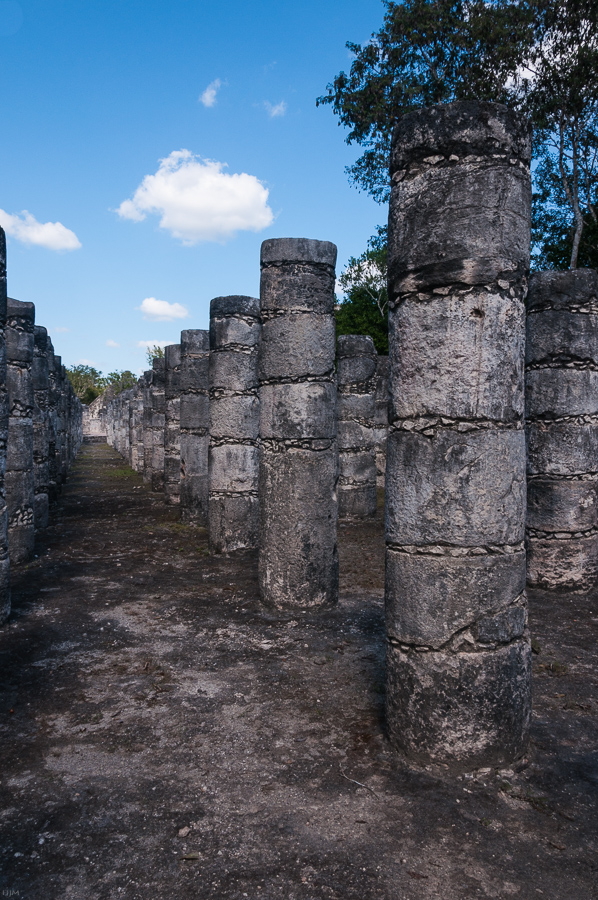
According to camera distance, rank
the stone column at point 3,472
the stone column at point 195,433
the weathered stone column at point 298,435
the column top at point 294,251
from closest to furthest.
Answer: the stone column at point 3,472, the weathered stone column at point 298,435, the column top at point 294,251, the stone column at point 195,433

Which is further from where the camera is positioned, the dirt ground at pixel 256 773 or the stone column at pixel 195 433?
the stone column at pixel 195 433

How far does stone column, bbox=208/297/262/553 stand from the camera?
395 inches

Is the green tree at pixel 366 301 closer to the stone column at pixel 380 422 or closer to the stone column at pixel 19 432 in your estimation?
the stone column at pixel 380 422

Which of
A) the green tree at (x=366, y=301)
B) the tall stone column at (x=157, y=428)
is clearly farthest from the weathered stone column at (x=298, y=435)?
the green tree at (x=366, y=301)

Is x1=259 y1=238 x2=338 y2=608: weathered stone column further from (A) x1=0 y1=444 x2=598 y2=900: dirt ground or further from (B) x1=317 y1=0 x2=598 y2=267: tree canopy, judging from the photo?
(B) x1=317 y1=0 x2=598 y2=267: tree canopy

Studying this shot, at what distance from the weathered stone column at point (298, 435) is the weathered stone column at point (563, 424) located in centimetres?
255

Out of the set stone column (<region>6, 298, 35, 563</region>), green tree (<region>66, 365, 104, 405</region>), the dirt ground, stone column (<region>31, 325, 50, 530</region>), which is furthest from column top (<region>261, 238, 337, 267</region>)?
green tree (<region>66, 365, 104, 405</region>)

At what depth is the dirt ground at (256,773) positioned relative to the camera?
122 inches

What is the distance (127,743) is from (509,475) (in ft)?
9.62

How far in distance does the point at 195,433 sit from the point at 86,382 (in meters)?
64.2

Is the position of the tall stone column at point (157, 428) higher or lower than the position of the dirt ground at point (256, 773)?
higher

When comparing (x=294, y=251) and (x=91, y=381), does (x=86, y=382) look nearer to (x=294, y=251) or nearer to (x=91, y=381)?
(x=91, y=381)

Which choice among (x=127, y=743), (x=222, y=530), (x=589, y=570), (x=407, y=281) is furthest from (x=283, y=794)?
(x=222, y=530)

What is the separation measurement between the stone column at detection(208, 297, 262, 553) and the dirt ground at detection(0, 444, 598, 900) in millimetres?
2799
